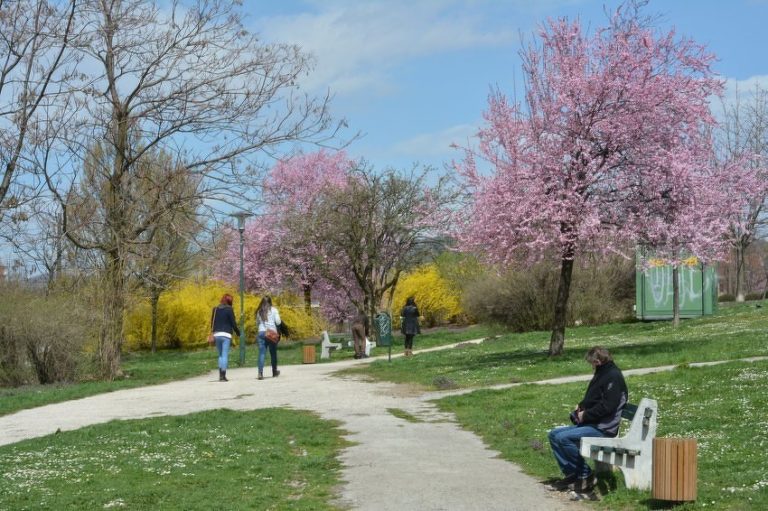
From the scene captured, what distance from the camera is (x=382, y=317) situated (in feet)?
105

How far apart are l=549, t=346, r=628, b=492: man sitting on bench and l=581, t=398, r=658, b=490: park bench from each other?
22 cm

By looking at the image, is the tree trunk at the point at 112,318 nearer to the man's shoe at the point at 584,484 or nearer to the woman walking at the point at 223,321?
the woman walking at the point at 223,321

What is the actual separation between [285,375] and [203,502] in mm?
15954

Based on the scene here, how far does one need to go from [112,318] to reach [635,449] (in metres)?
19.3

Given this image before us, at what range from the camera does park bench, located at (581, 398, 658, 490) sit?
906 centimetres

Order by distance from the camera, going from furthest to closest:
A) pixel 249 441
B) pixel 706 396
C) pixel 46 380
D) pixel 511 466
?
pixel 46 380 → pixel 706 396 → pixel 249 441 → pixel 511 466

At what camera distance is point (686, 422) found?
12.5 meters

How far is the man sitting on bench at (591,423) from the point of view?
939cm

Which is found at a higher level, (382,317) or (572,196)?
(572,196)

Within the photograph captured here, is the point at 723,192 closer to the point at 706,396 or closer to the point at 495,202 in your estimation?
the point at 495,202

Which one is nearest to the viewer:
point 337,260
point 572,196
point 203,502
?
point 203,502

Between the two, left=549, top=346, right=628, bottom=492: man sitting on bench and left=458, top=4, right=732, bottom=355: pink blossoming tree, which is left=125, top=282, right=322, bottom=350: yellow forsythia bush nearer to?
left=458, top=4, right=732, bottom=355: pink blossoming tree

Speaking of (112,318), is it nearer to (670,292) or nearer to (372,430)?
(372,430)

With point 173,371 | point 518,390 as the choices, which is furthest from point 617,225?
point 173,371
